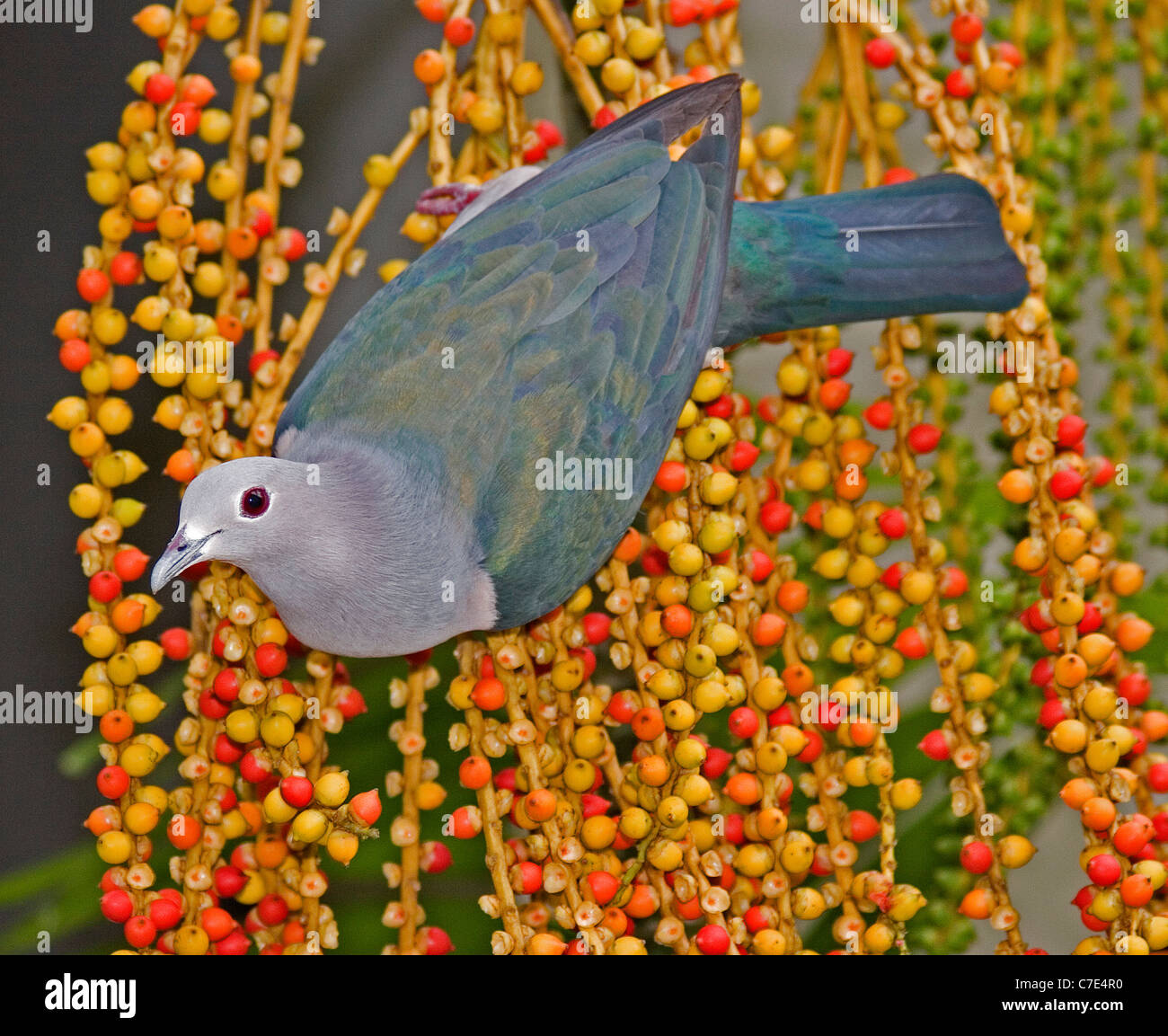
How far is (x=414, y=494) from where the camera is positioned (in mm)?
875

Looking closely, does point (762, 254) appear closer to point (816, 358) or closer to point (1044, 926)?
point (816, 358)

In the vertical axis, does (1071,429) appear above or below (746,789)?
above

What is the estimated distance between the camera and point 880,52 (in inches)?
36.7

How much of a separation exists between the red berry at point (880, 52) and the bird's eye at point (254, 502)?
0.63 m

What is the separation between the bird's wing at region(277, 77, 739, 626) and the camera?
2.89 feet

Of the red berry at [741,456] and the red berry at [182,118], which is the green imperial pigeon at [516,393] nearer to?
the red berry at [741,456]

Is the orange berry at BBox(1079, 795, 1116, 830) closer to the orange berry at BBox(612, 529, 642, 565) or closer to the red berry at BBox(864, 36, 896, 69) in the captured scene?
the orange berry at BBox(612, 529, 642, 565)

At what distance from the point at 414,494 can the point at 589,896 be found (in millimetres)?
345

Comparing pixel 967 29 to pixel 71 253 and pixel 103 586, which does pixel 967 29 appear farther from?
pixel 71 253

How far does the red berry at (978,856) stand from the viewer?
2.85ft

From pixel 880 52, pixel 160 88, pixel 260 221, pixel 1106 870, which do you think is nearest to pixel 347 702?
pixel 260 221

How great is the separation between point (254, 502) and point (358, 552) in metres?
0.10

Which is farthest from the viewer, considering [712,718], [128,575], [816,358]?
[712,718]

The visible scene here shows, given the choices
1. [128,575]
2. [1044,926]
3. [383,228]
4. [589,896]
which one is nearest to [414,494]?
[128,575]
